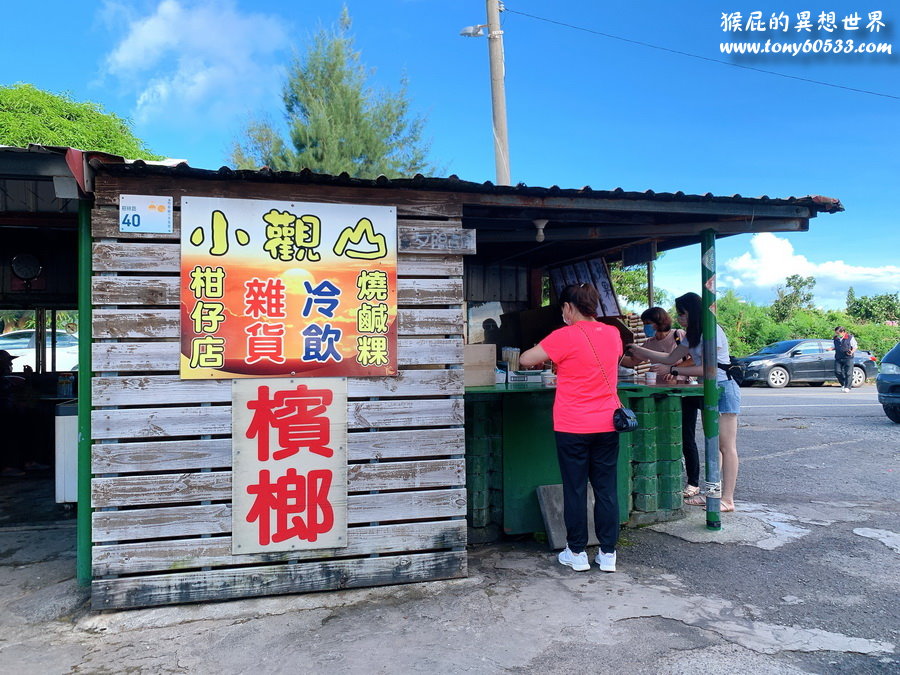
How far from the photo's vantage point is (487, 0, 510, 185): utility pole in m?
9.14

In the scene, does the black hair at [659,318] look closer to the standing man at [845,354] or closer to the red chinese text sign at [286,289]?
the red chinese text sign at [286,289]

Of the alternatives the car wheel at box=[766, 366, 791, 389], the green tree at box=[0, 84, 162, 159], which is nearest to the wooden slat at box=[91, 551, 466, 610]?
the car wheel at box=[766, 366, 791, 389]

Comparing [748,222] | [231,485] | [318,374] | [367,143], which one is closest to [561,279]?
[748,222]

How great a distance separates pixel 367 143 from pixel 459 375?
801 inches

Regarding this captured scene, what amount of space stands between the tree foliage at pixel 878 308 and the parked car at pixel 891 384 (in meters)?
24.3

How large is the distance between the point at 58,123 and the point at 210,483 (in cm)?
2455

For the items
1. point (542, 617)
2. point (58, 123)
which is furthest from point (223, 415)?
point (58, 123)

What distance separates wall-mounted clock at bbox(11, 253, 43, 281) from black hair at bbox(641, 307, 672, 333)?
739 cm

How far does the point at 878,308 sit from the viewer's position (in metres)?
31.4

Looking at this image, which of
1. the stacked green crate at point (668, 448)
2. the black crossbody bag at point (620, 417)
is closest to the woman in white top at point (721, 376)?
the stacked green crate at point (668, 448)

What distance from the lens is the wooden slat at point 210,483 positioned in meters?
3.74

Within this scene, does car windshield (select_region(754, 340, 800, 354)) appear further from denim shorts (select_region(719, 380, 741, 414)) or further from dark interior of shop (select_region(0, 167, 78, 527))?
dark interior of shop (select_region(0, 167, 78, 527))

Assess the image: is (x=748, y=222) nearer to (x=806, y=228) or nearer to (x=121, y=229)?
(x=806, y=228)

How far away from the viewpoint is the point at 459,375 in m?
4.27
